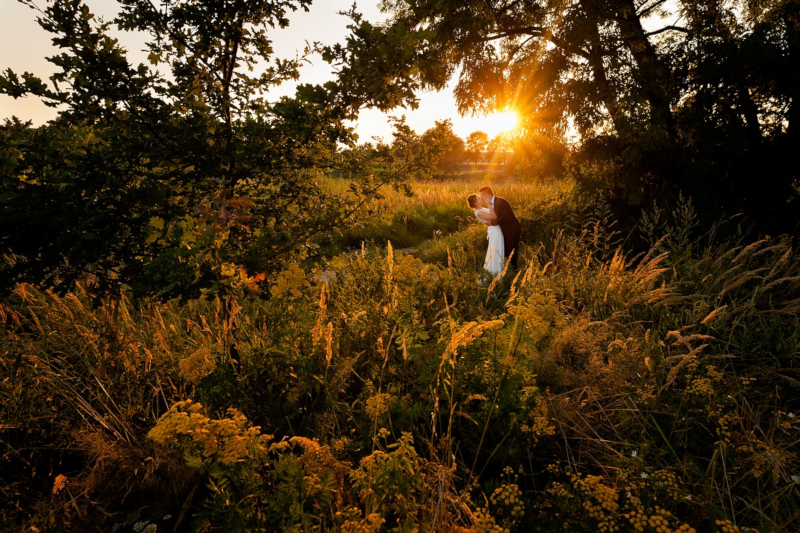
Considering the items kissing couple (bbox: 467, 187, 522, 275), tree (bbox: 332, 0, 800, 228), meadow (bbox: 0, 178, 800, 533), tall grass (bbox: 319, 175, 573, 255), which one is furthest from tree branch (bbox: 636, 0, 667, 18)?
meadow (bbox: 0, 178, 800, 533)

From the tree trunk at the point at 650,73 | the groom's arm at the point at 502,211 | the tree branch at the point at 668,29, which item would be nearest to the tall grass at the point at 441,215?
the groom's arm at the point at 502,211

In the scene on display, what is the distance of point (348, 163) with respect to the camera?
8.31ft

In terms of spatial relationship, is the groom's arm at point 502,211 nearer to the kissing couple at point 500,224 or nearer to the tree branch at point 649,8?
the kissing couple at point 500,224

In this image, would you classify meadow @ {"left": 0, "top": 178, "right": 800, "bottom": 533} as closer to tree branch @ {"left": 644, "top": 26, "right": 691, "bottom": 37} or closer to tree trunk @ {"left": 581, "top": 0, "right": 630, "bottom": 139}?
tree trunk @ {"left": 581, "top": 0, "right": 630, "bottom": 139}

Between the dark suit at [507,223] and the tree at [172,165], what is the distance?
525cm

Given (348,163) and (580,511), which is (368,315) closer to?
(348,163)

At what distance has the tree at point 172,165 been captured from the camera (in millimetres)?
1631

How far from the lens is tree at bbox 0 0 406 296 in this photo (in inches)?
64.2

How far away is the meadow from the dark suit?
167 inches

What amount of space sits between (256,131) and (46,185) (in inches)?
38.5

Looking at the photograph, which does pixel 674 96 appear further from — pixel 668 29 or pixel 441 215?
pixel 441 215

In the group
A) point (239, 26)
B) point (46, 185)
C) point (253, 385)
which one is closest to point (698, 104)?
point (239, 26)

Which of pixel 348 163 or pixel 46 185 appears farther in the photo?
pixel 348 163

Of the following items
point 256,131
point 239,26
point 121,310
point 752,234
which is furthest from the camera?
point 752,234
